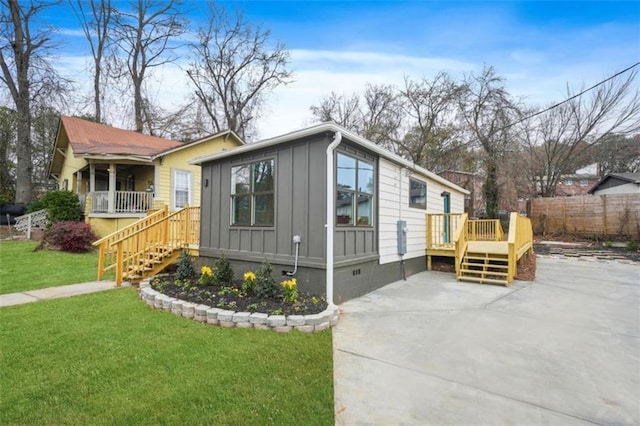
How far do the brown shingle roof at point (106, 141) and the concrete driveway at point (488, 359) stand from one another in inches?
447

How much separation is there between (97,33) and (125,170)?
38.3 feet

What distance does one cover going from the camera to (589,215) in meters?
14.6

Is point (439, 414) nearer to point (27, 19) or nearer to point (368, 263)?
point (368, 263)

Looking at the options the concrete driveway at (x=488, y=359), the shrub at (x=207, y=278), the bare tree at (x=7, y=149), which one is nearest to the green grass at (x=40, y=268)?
the shrub at (x=207, y=278)

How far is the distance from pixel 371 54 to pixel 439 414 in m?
12.6

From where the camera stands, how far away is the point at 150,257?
7.33 m

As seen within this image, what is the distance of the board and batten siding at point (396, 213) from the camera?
6.76 m

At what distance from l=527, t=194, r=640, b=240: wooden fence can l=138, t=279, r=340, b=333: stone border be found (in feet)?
52.0

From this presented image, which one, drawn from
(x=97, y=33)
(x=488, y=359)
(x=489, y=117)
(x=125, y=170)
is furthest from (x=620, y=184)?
(x=97, y=33)

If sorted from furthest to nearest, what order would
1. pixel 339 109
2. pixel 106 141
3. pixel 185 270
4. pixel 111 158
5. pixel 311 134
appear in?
pixel 339 109 < pixel 106 141 < pixel 111 158 < pixel 185 270 < pixel 311 134

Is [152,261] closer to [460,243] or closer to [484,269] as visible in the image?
[460,243]

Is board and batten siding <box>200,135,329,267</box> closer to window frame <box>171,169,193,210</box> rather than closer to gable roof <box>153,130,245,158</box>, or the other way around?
gable roof <box>153,130,245,158</box>

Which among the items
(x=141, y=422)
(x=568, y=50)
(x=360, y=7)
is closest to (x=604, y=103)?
(x=568, y=50)

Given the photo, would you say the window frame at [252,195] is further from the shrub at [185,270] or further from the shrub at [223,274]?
the shrub at [185,270]
